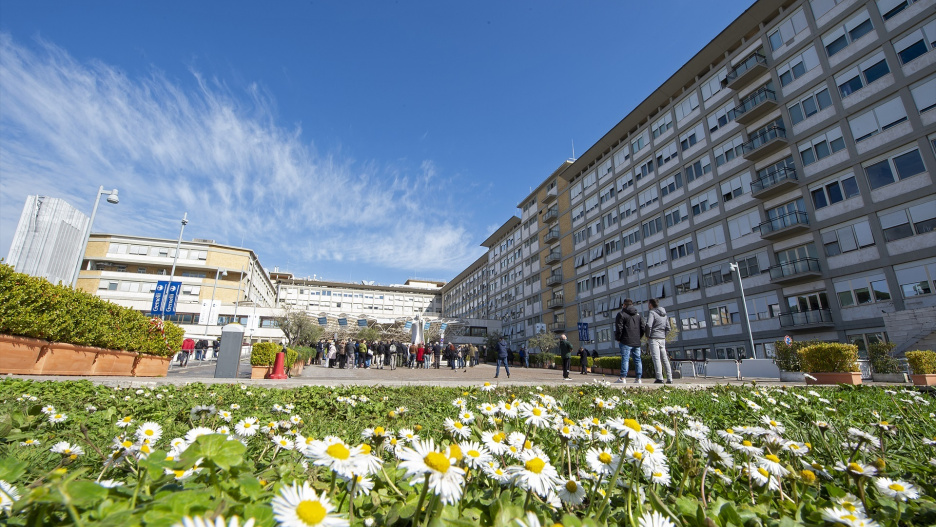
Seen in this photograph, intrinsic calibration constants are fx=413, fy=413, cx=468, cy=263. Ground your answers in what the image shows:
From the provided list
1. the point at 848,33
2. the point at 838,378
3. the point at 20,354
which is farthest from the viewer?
the point at 848,33

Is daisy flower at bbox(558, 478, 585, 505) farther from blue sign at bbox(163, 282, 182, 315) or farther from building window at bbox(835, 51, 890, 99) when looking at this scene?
building window at bbox(835, 51, 890, 99)

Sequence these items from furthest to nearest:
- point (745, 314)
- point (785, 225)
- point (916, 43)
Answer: point (745, 314) → point (785, 225) → point (916, 43)

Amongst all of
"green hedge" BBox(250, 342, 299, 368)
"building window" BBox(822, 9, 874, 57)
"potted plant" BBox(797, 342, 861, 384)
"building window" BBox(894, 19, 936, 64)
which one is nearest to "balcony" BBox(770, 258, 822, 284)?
"building window" BBox(894, 19, 936, 64)

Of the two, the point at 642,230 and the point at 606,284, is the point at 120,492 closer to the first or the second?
the point at 642,230

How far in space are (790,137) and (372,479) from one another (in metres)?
35.5

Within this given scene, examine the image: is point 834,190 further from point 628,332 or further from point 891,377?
point 628,332

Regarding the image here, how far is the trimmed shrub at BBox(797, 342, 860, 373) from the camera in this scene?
11.2 m

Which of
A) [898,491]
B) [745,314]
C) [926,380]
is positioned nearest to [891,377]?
[926,380]

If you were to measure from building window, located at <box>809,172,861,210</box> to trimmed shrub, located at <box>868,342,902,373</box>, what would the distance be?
1326 cm

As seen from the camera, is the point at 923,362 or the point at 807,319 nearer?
the point at 923,362

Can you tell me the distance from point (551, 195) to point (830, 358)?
46.5 metres

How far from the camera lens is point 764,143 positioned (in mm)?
28766

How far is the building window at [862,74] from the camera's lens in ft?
76.9

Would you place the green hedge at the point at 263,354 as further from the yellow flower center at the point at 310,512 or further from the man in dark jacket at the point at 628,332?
the yellow flower center at the point at 310,512
